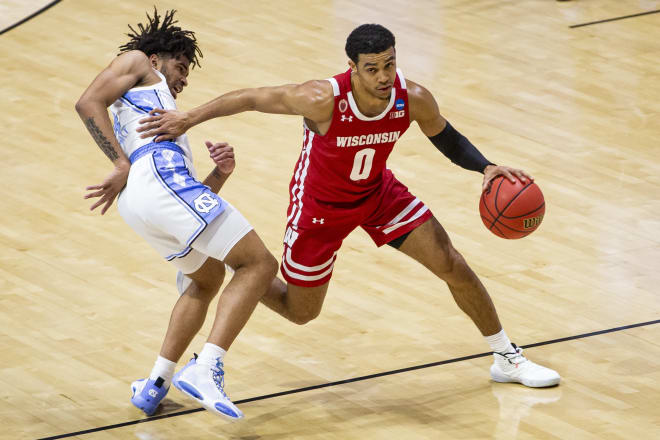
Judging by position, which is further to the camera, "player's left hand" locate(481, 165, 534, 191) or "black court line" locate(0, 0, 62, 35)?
"black court line" locate(0, 0, 62, 35)

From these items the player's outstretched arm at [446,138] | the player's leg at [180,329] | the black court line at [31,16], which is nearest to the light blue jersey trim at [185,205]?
the player's leg at [180,329]

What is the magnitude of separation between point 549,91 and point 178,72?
4.83 metres

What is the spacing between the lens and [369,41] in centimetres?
533

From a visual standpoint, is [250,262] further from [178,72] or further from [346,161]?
[178,72]

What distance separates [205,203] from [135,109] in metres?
0.57

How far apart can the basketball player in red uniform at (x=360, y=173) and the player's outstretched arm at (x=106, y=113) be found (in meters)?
0.17

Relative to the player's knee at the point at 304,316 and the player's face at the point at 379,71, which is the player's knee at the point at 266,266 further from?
the player's face at the point at 379,71

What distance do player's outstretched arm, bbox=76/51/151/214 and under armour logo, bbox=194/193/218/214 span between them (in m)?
0.38

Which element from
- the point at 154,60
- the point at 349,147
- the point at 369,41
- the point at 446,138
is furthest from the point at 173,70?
the point at 446,138

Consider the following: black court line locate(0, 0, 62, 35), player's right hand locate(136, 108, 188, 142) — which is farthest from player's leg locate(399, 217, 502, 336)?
black court line locate(0, 0, 62, 35)

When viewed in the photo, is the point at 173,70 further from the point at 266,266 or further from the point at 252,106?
the point at 266,266

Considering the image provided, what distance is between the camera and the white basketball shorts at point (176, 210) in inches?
211

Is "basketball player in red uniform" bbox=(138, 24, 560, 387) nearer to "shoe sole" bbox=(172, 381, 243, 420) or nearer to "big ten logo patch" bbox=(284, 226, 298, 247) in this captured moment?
"big ten logo patch" bbox=(284, 226, 298, 247)

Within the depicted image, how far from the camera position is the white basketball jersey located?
18.4 ft
